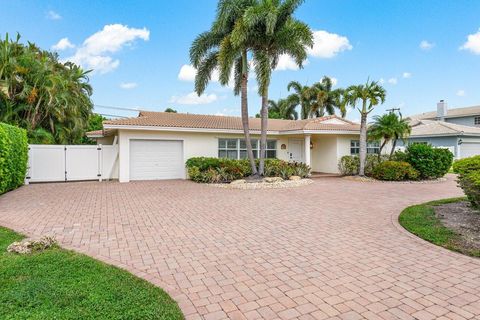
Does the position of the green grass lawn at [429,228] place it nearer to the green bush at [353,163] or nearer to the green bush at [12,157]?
the green bush at [353,163]

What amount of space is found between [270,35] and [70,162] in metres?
12.2

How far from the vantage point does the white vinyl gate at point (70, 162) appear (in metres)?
14.8

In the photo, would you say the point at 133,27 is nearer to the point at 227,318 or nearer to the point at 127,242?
the point at 127,242

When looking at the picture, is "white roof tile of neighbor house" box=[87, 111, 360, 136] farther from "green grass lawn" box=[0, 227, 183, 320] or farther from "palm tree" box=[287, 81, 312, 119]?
"palm tree" box=[287, 81, 312, 119]

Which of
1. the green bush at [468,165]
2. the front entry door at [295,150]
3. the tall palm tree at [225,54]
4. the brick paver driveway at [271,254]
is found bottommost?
the brick paver driveway at [271,254]

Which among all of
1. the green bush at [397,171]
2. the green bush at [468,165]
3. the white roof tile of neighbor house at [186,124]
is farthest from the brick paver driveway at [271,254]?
the green bush at [397,171]

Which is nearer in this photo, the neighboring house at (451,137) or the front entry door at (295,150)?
the front entry door at (295,150)

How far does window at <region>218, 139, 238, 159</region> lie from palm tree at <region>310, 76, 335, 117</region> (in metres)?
20.6

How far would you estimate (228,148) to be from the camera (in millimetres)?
18031

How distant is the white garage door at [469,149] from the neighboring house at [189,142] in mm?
12373

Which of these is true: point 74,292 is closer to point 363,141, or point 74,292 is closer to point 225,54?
point 225,54

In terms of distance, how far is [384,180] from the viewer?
54.4ft

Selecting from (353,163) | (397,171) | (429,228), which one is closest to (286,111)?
(353,163)

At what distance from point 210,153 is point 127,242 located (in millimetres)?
11965
